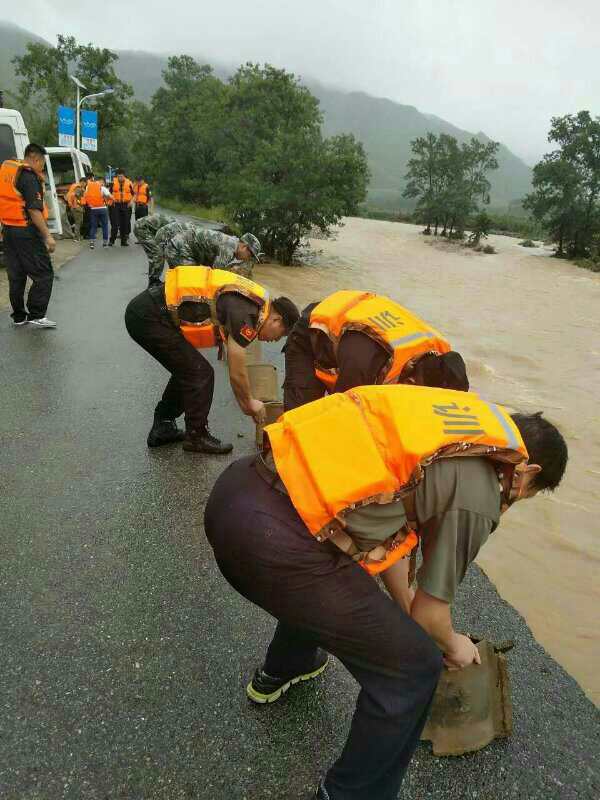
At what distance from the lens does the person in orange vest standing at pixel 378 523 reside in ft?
4.78

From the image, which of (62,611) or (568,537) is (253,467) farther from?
(568,537)

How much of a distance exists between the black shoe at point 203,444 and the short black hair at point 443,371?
1961 millimetres

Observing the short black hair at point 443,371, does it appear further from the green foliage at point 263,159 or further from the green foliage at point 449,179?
the green foliage at point 449,179

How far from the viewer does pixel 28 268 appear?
663 centimetres

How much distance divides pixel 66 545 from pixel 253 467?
186cm

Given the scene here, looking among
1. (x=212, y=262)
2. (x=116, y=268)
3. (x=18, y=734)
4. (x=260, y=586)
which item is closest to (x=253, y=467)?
(x=260, y=586)

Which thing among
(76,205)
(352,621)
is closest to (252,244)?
(352,621)

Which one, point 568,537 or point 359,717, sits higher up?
point 359,717

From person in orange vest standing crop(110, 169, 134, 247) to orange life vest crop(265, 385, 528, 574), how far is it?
14.6 metres

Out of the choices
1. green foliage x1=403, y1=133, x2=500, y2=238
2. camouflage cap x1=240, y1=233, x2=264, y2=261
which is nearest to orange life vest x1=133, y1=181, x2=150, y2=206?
camouflage cap x1=240, y1=233, x2=264, y2=261

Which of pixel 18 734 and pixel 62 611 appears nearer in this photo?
pixel 18 734

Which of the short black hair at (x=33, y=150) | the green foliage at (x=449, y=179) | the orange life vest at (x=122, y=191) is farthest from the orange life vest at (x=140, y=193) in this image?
the green foliage at (x=449, y=179)

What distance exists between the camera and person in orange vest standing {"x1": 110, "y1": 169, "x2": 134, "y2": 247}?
47.0ft

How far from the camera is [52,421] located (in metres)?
4.63
